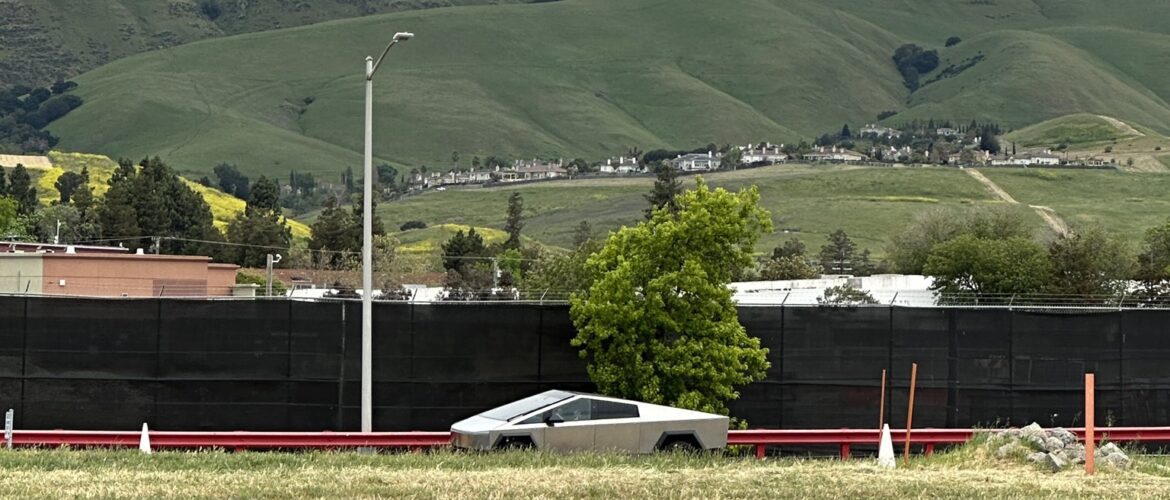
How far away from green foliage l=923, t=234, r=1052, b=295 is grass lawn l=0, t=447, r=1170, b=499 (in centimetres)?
7537

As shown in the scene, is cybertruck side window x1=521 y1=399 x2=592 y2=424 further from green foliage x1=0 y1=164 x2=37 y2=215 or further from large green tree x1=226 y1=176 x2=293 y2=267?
green foliage x1=0 y1=164 x2=37 y2=215

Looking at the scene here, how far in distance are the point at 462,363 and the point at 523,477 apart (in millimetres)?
15582

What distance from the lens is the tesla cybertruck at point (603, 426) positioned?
28375 mm

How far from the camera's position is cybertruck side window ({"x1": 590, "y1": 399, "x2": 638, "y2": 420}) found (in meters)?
28.8

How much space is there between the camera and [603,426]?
28.7 metres

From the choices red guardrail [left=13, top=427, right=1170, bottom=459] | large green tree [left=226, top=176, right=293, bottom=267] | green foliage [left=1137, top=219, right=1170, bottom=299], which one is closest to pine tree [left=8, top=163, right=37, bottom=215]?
large green tree [left=226, top=176, right=293, bottom=267]

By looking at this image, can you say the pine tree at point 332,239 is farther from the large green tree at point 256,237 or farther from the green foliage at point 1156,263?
the green foliage at point 1156,263

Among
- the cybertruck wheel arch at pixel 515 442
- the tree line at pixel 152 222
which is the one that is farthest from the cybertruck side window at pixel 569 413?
the tree line at pixel 152 222

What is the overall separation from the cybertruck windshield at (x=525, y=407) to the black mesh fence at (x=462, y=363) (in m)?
7.72

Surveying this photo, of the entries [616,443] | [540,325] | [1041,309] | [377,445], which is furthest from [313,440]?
[1041,309]

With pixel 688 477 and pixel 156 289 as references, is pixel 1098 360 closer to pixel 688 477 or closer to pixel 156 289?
pixel 688 477

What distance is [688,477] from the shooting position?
22.3 meters

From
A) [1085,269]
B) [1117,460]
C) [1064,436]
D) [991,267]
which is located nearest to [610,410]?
[1064,436]

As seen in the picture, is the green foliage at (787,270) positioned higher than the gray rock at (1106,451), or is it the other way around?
the green foliage at (787,270)
